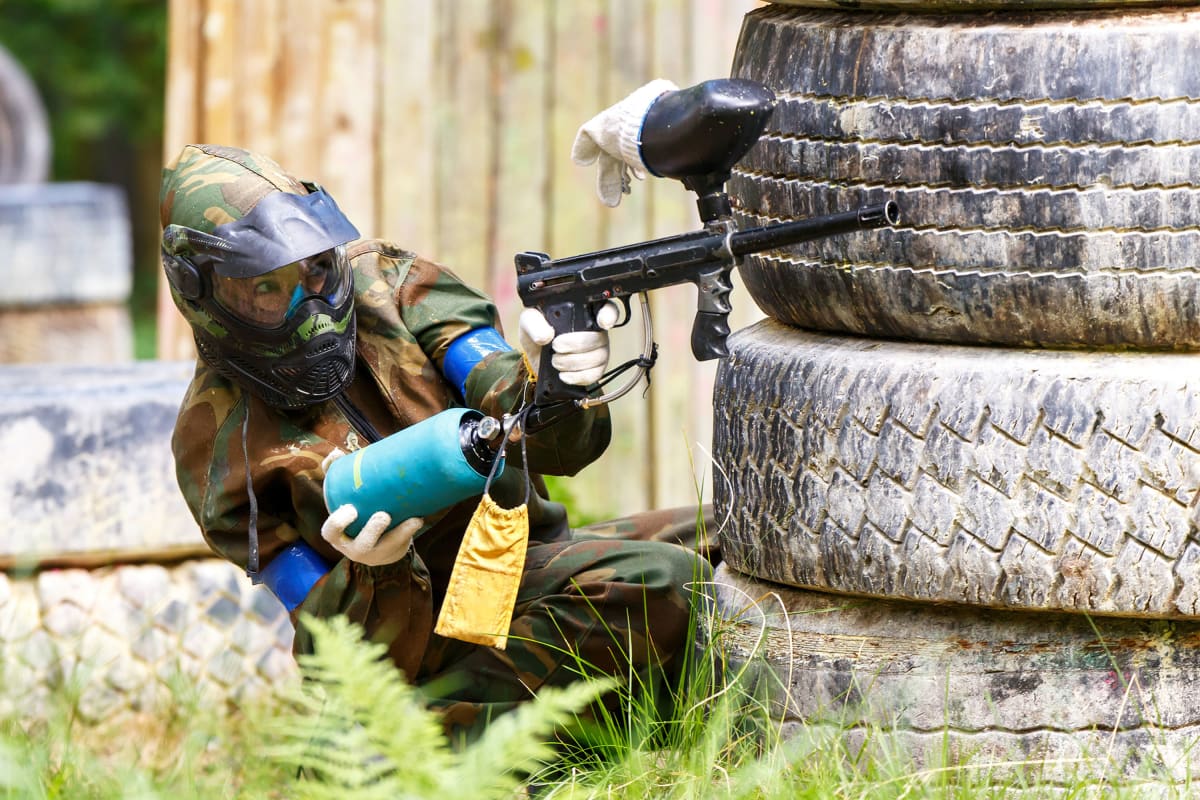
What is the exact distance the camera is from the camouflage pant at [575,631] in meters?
2.95

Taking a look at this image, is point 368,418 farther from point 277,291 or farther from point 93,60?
point 93,60

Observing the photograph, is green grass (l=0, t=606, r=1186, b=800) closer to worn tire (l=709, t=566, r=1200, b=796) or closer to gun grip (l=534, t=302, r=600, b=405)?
worn tire (l=709, t=566, r=1200, b=796)

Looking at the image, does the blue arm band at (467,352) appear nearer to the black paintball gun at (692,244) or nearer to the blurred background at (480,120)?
the black paintball gun at (692,244)

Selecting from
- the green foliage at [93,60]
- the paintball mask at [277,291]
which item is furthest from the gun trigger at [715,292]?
the green foliage at [93,60]

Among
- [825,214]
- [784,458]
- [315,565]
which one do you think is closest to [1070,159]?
[825,214]

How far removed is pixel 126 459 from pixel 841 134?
7.92ft

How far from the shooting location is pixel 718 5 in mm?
4961

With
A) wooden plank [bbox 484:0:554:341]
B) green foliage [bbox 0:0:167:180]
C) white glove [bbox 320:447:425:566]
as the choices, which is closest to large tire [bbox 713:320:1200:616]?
white glove [bbox 320:447:425:566]

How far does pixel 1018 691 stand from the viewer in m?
2.28

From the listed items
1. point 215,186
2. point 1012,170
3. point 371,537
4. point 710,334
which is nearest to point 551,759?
point 371,537

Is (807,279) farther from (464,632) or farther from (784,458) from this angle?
(464,632)

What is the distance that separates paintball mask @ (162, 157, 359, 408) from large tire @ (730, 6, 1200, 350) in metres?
0.90

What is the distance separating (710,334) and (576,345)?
25 cm

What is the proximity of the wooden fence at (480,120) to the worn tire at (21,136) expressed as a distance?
834 cm
